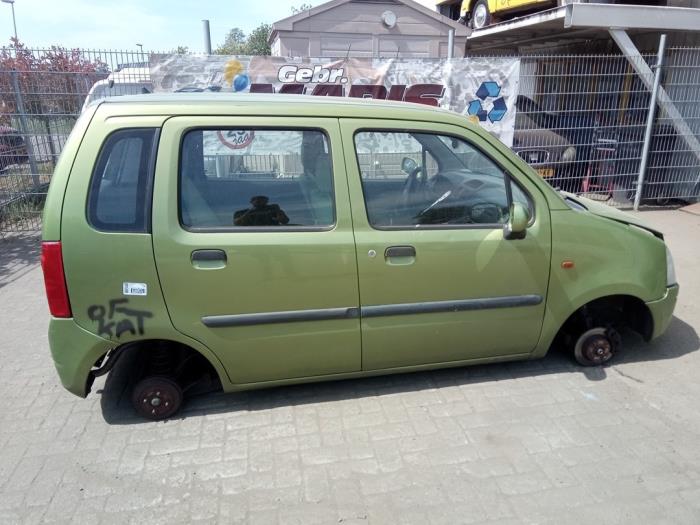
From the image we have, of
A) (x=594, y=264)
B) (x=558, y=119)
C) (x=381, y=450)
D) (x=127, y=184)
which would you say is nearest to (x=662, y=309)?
(x=594, y=264)

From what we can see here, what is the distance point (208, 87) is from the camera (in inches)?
277

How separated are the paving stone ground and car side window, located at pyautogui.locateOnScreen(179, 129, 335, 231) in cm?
120

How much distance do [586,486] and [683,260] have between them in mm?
4566

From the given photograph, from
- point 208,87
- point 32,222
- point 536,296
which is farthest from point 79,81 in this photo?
point 536,296

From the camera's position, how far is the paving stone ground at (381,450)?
236cm

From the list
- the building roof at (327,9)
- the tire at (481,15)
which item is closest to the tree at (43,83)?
the building roof at (327,9)

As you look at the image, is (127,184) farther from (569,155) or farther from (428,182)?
(569,155)

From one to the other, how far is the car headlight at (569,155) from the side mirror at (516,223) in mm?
5702

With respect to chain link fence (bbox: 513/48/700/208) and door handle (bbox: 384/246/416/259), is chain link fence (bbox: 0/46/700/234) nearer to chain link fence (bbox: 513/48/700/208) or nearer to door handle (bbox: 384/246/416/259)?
chain link fence (bbox: 513/48/700/208)

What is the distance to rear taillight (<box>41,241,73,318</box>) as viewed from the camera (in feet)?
8.43

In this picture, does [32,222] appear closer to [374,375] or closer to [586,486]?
[374,375]

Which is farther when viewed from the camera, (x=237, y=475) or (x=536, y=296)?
(x=536, y=296)

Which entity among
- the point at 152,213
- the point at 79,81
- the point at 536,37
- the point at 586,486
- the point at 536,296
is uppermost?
the point at 536,37

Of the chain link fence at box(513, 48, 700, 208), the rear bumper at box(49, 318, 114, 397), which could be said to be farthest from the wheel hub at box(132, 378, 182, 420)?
the chain link fence at box(513, 48, 700, 208)
